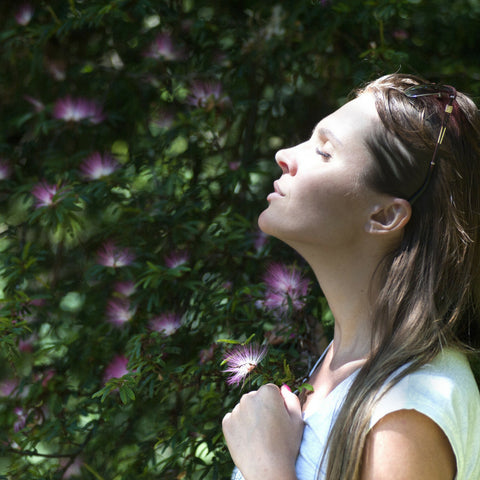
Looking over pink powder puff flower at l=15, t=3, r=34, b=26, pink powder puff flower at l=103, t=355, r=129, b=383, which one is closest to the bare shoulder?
pink powder puff flower at l=103, t=355, r=129, b=383

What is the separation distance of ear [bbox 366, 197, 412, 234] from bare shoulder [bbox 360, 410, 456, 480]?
31 cm

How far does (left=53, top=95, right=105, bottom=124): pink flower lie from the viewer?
1.96 meters

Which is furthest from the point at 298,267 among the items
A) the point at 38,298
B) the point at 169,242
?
the point at 38,298

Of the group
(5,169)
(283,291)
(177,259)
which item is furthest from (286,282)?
(5,169)

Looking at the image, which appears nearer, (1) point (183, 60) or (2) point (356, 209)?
(2) point (356, 209)

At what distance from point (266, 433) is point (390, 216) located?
0.40 m

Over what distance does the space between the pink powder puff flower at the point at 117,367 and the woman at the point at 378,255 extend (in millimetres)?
536

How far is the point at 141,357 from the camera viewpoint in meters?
1.51

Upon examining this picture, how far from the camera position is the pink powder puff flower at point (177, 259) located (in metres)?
1.78

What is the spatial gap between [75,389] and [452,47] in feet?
4.54

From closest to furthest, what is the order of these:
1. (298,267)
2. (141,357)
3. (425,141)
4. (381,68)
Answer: (425,141), (141,357), (381,68), (298,267)

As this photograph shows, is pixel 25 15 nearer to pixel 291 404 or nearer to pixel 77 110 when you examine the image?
pixel 77 110

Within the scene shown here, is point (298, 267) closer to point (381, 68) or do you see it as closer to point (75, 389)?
point (381, 68)

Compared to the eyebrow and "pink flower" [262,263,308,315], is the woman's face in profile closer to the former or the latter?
the eyebrow
